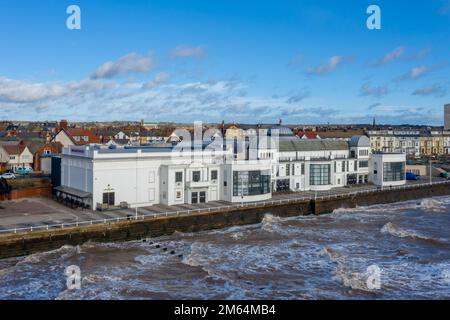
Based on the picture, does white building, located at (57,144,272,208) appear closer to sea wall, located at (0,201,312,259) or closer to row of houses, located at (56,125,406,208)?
row of houses, located at (56,125,406,208)

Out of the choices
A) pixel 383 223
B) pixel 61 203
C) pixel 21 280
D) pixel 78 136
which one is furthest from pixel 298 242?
pixel 78 136

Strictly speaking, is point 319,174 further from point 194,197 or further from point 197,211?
point 197,211

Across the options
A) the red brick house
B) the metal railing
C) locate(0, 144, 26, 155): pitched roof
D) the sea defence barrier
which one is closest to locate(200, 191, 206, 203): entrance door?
the metal railing

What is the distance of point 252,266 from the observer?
1163 inches

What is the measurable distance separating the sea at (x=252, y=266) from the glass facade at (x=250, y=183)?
5.78 metres

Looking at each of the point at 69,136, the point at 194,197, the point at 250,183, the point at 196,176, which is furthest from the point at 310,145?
the point at 69,136

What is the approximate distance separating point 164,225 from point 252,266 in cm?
→ 1143

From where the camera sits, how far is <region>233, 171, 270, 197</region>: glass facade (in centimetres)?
4734

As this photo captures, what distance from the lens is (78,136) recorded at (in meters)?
78.9

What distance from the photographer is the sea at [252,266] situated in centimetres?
2467

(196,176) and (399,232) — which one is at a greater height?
(196,176)

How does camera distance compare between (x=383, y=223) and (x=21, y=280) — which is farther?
(x=383, y=223)
